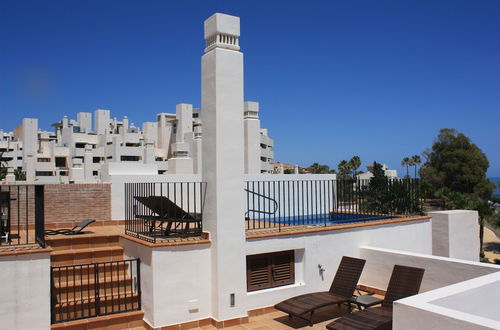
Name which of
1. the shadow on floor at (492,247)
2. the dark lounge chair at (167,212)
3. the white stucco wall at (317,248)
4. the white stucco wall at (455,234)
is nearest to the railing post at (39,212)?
the dark lounge chair at (167,212)

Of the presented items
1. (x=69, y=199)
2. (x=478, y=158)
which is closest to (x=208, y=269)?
(x=69, y=199)

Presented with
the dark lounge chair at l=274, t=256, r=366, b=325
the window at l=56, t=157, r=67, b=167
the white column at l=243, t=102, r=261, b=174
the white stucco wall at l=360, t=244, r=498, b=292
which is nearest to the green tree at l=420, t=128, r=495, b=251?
the white column at l=243, t=102, r=261, b=174

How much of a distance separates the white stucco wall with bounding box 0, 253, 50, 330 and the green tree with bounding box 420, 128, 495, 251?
163 feet

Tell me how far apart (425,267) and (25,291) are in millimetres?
7093

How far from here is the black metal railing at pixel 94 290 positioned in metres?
6.99

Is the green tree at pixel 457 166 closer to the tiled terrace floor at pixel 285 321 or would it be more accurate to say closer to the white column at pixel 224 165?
the tiled terrace floor at pixel 285 321

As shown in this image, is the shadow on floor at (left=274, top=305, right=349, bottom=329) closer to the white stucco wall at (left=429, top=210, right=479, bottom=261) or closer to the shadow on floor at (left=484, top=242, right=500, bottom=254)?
the white stucco wall at (left=429, top=210, right=479, bottom=261)

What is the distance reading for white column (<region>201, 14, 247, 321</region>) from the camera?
7.22 metres

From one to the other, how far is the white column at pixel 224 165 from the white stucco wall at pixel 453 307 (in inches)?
124

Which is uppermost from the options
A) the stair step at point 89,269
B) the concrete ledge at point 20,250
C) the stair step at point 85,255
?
the concrete ledge at point 20,250

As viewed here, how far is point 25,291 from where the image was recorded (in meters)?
6.13

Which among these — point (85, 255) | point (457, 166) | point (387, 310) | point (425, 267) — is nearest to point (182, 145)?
point (85, 255)

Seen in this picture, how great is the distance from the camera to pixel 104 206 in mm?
10961

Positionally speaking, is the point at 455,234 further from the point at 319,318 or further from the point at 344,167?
the point at 344,167
